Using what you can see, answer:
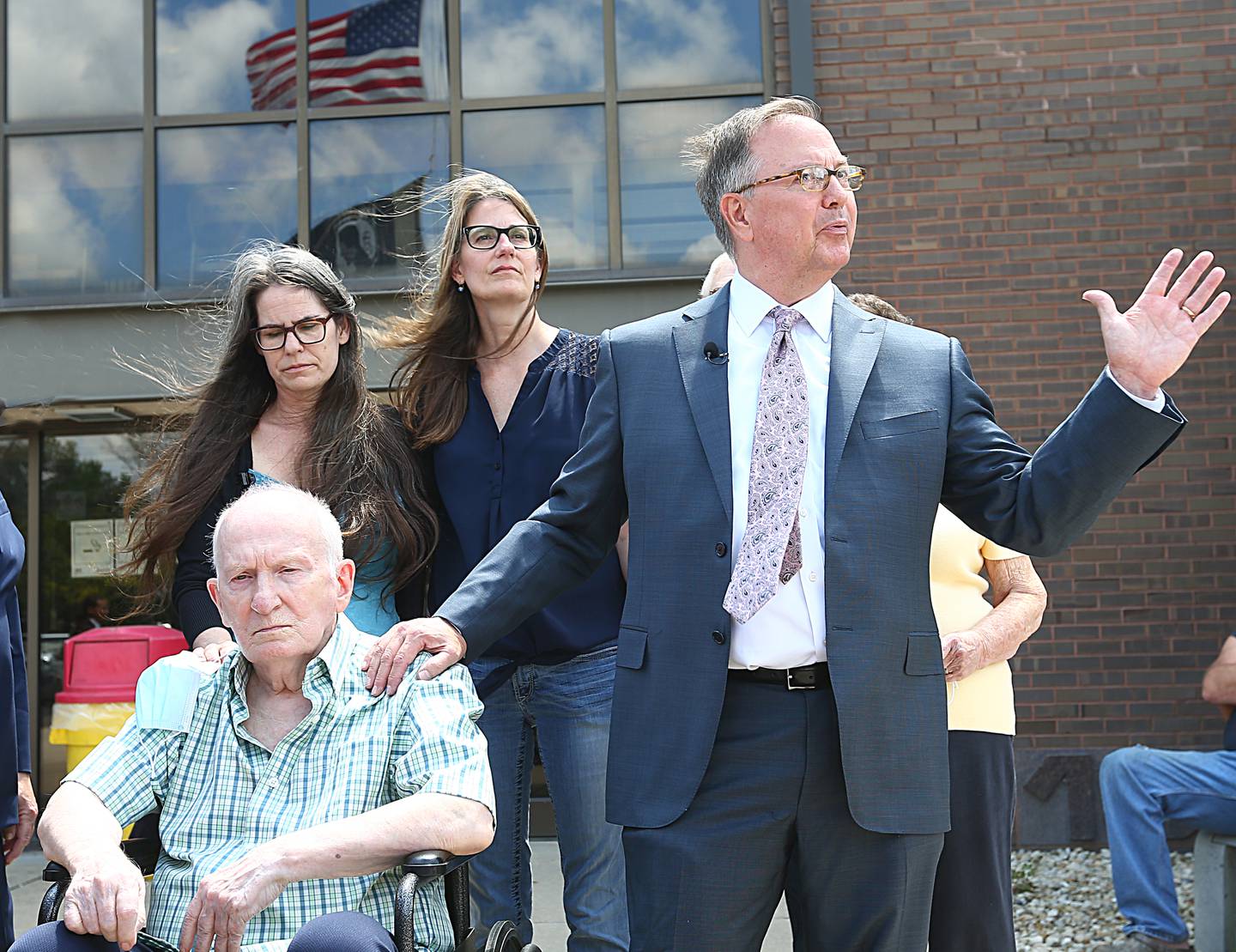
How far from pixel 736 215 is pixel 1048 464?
788 mm

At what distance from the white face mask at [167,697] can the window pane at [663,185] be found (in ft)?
16.7

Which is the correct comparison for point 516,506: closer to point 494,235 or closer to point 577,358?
point 577,358

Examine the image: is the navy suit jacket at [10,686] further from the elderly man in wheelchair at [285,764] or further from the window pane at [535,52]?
the window pane at [535,52]

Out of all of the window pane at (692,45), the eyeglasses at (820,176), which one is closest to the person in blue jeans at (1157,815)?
the eyeglasses at (820,176)

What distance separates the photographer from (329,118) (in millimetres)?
7703

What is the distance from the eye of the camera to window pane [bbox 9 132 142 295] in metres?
7.74

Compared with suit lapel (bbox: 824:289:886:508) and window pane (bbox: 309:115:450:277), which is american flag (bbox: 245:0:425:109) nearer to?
window pane (bbox: 309:115:450:277)

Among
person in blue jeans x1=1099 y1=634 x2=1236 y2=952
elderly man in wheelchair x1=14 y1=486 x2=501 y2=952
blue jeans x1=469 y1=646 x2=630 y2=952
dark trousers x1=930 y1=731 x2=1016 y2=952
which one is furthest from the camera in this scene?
person in blue jeans x1=1099 y1=634 x2=1236 y2=952

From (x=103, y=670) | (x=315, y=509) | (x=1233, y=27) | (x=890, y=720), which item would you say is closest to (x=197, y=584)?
(x=315, y=509)

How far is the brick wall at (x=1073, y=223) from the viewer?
24.4ft

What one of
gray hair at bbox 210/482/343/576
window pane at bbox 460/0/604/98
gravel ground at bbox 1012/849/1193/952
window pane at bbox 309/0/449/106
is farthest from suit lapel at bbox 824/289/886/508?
window pane at bbox 309/0/449/106

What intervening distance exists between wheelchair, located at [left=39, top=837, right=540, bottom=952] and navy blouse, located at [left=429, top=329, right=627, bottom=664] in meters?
0.69

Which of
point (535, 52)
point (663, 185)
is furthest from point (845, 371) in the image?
point (535, 52)

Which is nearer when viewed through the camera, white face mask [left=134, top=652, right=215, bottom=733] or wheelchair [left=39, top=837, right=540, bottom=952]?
wheelchair [left=39, top=837, right=540, bottom=952]
